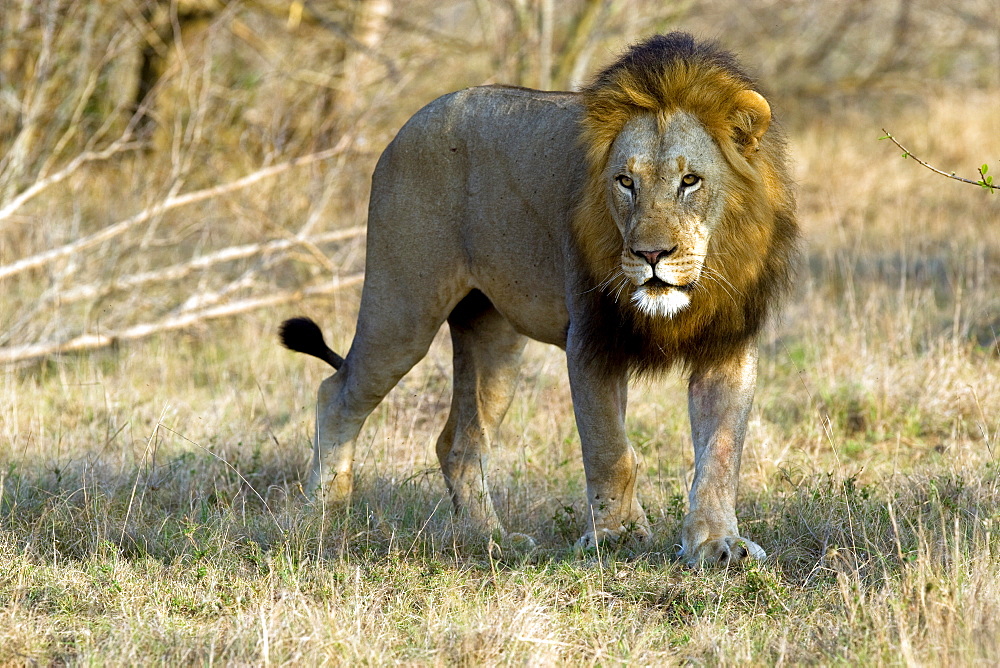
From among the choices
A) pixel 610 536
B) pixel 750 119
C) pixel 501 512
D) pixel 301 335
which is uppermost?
pixel 750 119

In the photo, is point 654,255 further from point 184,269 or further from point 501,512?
point 184,269

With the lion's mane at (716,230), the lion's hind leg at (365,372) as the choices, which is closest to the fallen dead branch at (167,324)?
the lion's hind leg at (365,372)

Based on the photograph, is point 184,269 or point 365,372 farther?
point 184,269

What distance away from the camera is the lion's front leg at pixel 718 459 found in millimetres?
3428

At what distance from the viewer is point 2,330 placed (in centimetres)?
636

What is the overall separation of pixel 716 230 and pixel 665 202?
0.59 feet

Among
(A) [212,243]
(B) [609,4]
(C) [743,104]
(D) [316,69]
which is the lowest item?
(A) [212,243]

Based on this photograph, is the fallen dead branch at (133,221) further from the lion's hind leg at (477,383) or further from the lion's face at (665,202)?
the lion's face at (665,202)

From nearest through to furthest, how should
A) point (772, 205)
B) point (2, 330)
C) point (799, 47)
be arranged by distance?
point (772, 205)
point (2, 330)
point (799, 47)

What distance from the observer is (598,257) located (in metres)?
Result: 3.45

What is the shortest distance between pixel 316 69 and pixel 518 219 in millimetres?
6283

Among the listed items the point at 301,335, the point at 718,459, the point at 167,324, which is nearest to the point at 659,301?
the point at 718,459

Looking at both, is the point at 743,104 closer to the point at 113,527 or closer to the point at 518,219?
the point at 518,219

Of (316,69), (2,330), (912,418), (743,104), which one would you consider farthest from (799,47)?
(743,104)
